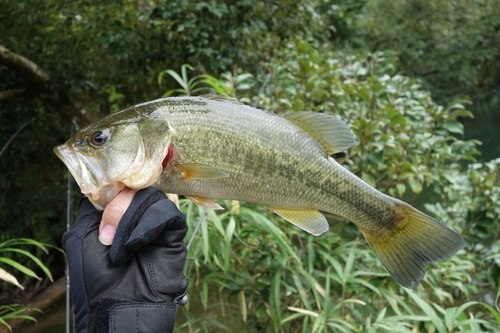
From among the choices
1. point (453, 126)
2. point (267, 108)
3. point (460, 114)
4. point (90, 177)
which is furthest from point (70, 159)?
point (453, 126)

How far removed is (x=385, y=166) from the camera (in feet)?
11.3

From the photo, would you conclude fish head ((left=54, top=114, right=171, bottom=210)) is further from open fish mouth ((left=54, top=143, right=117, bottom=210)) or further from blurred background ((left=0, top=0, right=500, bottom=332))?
blurred background ((left=0, top=0, right=500, bottom=332))

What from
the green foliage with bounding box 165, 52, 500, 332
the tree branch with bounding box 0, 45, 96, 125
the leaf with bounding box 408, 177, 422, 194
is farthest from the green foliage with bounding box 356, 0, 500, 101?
the leaf with bounding box 408, 177, 422, 194

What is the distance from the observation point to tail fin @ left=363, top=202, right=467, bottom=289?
1.55 meters

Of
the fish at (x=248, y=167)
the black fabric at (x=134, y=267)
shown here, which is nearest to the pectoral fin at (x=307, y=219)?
the fish at (x=248, y=167)

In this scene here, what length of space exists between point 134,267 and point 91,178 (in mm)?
327

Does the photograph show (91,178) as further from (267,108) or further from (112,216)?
(267,108)

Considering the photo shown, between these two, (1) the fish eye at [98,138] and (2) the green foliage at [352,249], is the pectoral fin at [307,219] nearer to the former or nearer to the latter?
(1) the fish eye at [98,138]

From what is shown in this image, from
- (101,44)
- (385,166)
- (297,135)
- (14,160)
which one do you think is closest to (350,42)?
(101,44)

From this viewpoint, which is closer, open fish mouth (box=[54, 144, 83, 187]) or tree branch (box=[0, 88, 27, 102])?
open fish mouth (box=[54, 144, 83, 187])

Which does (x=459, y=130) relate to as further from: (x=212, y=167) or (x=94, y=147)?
(x=94, y=147)

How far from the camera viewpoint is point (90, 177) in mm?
1440

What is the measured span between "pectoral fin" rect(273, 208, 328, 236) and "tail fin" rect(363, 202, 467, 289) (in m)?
0.24

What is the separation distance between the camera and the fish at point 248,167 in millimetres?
1470
